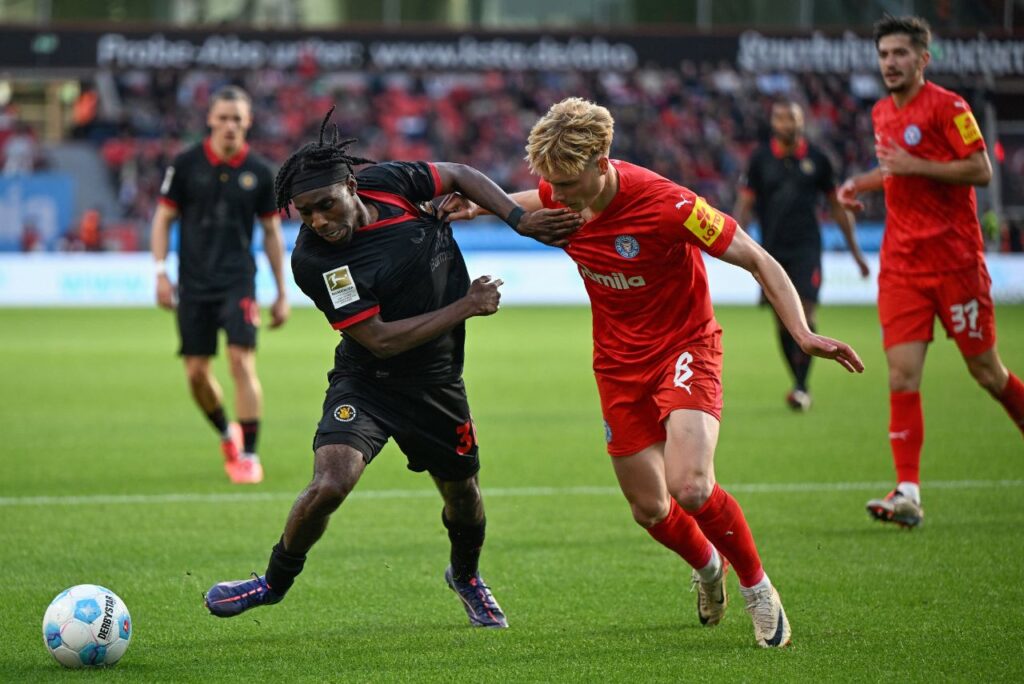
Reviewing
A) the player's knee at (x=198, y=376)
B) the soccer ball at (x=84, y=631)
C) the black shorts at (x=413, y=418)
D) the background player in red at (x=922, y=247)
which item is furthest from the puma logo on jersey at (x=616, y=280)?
the player's knee at (x=198, y=376)

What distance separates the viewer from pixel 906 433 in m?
7.16

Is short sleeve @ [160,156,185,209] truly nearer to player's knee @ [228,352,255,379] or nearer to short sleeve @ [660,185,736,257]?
player's knee @ [228,352,255,379]

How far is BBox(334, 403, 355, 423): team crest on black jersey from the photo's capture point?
5090 millimetres

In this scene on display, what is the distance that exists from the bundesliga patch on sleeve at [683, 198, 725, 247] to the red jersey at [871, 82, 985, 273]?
8.61ft

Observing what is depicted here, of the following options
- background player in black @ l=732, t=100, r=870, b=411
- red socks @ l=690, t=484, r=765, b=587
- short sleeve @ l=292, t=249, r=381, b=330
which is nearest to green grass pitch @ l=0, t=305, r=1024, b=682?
red socks @ l=690, t=484, r=765, b=587

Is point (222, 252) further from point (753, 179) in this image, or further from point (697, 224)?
point (753, 179)

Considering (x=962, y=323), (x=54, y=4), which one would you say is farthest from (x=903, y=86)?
(x=54, y=4)

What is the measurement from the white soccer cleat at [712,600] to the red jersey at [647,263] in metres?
0.92

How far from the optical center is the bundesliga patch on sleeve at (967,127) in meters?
6.99

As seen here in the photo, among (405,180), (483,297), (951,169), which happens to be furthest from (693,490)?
(951,169)

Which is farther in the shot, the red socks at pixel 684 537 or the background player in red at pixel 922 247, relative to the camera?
the background player in red at pixel 922 247

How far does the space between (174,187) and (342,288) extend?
4380 mm

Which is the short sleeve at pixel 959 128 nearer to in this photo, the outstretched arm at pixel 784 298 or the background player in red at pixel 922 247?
the background player in red at pixel 922 247

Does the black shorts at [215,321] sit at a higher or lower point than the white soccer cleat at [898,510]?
higher
